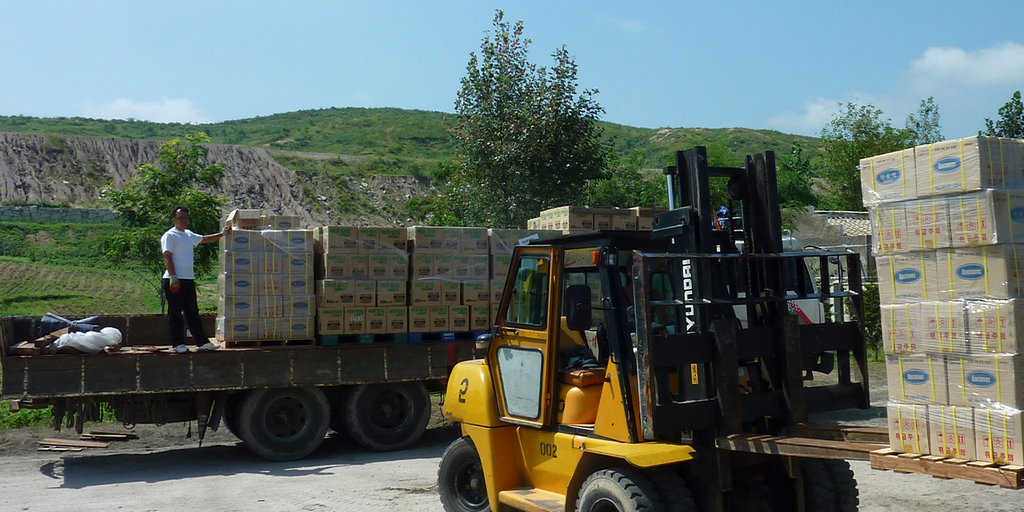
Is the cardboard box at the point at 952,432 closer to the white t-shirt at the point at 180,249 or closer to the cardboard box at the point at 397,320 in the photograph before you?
the cardboard box at the point at 397,320

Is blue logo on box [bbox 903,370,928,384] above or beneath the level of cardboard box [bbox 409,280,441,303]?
beneath

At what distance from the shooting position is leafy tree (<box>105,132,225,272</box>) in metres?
14.9

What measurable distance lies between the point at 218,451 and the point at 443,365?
3164mm

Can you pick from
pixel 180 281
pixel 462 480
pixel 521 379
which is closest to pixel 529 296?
pixel 521 379

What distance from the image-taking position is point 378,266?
10.9 meters

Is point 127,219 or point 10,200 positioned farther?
point 10,200

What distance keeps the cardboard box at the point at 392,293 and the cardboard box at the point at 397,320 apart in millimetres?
77

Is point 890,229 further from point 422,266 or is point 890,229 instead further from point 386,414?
point 386,414

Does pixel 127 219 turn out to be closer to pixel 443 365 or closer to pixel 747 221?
pixel 443 365

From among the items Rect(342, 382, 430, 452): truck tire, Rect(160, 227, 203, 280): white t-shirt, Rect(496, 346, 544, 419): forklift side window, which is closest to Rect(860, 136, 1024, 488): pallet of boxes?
Rect(496, 346, 544, 419): forklift side window

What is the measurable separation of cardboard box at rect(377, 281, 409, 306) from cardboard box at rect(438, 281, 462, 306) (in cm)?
46

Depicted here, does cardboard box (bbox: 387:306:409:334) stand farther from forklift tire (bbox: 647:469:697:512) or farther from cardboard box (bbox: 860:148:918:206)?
cardboard box (bbox: 860:148:918:206)

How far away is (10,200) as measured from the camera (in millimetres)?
53000

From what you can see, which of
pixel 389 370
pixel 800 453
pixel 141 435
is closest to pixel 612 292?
pixel 800 453
